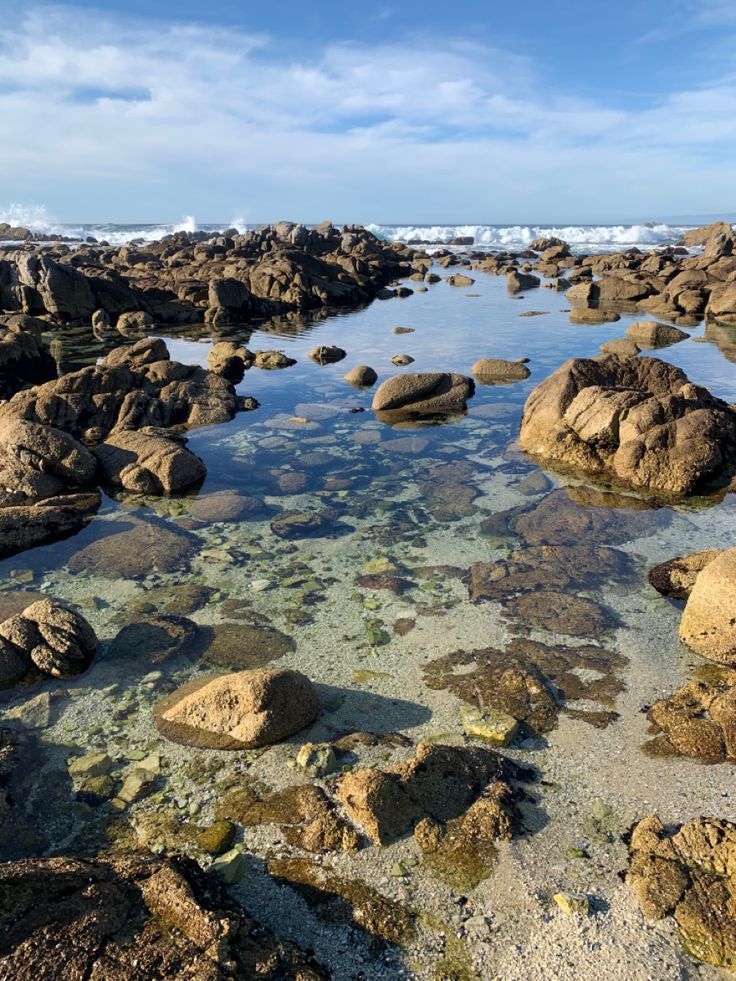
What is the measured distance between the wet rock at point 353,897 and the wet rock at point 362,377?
18.3m

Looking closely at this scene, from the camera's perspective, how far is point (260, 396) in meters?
20.9

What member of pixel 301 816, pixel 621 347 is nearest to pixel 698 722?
pixel 301 816

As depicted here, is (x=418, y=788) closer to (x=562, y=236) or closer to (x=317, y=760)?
(x=317, y=760)

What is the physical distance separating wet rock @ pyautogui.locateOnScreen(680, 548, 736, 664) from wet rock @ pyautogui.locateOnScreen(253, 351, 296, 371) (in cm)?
2011

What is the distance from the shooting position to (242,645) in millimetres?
7645

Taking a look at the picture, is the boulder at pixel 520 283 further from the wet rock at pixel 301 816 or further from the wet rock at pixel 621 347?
the wet rock at pixel 301 816

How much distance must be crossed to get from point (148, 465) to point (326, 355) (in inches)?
574

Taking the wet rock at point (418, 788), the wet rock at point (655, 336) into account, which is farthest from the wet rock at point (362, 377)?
the wet rock at point (418, 788)

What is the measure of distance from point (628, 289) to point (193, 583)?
40.9 m

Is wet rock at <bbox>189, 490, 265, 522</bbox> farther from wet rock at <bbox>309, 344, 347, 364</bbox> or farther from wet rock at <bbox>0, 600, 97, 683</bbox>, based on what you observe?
wet rock at <bbox>309, 344, 347, 364</bbox>

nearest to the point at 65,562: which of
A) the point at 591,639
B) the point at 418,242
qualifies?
the point at 591,639

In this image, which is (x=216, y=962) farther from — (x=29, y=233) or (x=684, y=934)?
(x=29, y=233)

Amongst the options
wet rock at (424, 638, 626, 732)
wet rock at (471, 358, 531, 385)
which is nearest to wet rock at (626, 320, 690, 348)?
wet rock at (471, 358, 531, 385)

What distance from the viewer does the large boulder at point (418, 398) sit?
18.6 meters
